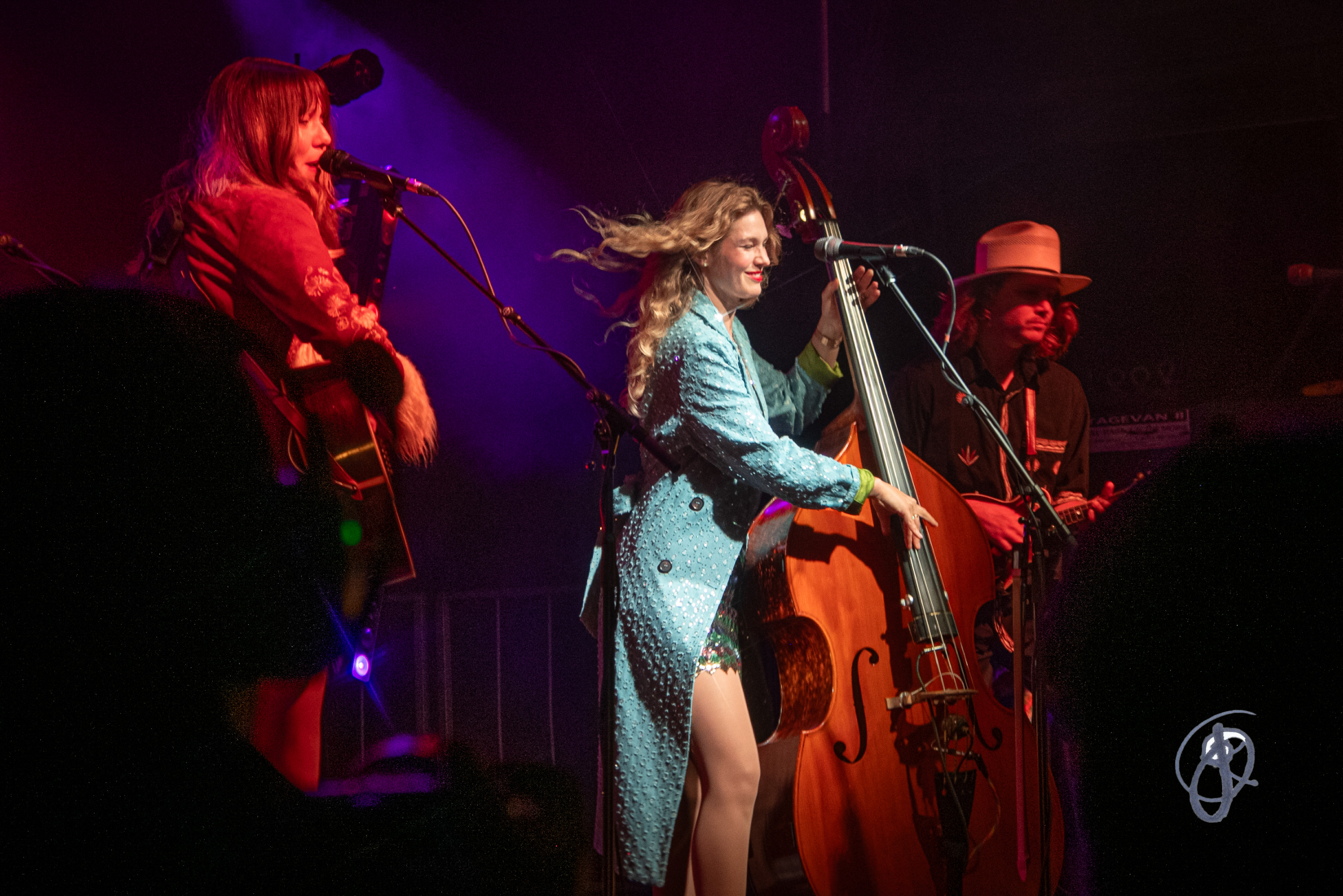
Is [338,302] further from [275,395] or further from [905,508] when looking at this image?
[905,508]

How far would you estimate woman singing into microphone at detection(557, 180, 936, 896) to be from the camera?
6.34ft

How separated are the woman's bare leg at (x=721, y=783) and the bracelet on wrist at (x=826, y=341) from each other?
0.92 metres

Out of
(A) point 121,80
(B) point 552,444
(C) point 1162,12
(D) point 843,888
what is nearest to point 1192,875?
(D) point 843,888

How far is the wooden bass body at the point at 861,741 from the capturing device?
188 centimetres

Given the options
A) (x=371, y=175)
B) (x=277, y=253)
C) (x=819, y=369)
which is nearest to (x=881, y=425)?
(x=819, y=369)

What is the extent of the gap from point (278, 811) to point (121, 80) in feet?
5.88

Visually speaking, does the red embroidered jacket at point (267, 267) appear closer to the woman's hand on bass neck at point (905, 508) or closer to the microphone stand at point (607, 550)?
the microphone stand at point (607, 550)

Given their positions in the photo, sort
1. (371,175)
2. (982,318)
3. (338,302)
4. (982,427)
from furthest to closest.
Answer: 1. (982,318)
2. (982,427)
3. (338,302)
4. (371,175)

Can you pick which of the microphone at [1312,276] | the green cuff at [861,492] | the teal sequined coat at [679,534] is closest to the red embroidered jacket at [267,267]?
the teal sequined coat at [679,534]

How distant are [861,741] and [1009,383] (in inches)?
63.0

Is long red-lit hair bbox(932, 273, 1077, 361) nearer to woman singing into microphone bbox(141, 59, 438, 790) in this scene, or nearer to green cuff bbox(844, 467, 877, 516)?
green cuff bbox(844, 467, 877, 516)

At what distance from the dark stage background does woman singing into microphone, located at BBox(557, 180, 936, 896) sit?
790mm

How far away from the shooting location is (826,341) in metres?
2.48

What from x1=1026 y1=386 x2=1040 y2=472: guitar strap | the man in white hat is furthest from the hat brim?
x1=1026 y1=386 x2=1040 y2=472: guitar strap
